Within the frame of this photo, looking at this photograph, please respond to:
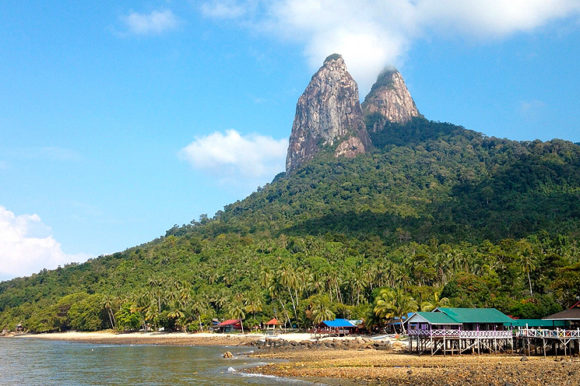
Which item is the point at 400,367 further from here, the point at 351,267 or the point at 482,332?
the point at 351,267

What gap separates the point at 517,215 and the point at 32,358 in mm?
132564

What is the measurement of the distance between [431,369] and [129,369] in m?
29.4

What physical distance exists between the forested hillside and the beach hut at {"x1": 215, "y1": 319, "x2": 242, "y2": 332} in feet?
9.20

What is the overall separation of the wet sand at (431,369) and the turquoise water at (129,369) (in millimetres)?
4423

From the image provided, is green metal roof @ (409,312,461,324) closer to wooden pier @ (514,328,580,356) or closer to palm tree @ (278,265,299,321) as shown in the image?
wooden pier @ (514,328,580,356)

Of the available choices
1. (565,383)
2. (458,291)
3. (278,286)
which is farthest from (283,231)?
(565,383)

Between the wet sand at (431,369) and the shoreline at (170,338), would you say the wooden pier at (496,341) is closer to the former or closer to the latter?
the wet sand at (431,369)

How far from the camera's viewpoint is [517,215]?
6048 inches

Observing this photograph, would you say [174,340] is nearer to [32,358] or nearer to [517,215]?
[32,358]

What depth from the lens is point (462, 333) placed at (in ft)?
171

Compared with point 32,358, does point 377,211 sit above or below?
above

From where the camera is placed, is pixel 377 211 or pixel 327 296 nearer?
pixel 327 296

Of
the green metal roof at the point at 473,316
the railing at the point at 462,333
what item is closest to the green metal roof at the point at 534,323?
the green metal roof at the point at 473,316

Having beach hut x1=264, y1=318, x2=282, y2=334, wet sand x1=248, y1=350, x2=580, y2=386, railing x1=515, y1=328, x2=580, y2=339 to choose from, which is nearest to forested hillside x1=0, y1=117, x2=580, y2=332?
beach hut x1=264, y1=318, x2=282, y2=334
